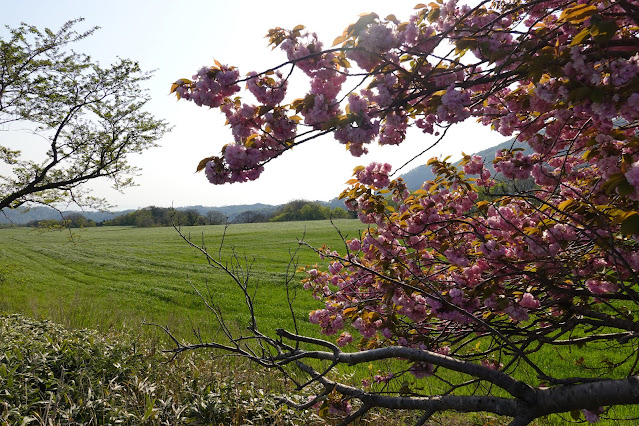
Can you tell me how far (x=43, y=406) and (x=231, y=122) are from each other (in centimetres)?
387

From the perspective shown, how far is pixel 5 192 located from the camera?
1090cm

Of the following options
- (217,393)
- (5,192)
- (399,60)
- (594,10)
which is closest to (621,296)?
(594,10)

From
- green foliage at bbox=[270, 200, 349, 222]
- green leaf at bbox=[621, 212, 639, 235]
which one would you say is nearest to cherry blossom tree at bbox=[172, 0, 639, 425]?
green leaf at bbox=[621, 212, 639, 235]

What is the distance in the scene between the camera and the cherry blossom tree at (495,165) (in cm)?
183

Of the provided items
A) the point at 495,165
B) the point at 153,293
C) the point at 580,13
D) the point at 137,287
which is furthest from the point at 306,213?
the point at 580,13

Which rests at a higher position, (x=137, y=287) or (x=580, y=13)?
(x=580, y=13)

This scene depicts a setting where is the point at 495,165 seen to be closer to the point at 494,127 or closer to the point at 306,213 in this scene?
the point at 494,127

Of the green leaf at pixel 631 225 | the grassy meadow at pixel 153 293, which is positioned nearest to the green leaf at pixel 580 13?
the green leaf at pixel 631 225

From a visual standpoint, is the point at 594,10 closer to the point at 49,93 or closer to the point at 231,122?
the point at 231,122

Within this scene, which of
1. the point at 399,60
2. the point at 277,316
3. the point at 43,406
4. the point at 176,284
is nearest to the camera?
the point at 399,60

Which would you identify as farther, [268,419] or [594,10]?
[268,419]

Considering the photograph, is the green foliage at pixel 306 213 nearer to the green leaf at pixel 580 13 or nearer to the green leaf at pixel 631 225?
the green leaf at pixel 580 13

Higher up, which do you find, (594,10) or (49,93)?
(49,93)

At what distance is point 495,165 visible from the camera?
344 centimetres
